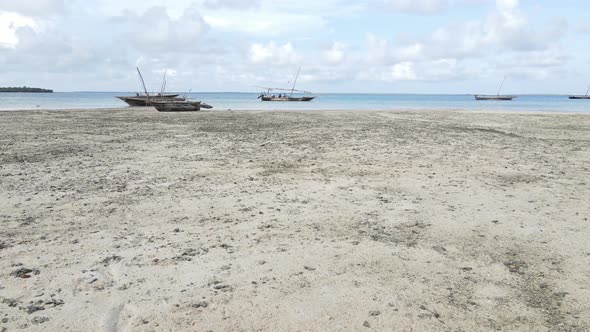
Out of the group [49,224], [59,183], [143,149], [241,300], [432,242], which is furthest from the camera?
[143,149]

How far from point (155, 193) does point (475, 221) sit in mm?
4633

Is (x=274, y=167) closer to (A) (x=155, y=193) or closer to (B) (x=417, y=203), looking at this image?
(A) (x=155, y=193)

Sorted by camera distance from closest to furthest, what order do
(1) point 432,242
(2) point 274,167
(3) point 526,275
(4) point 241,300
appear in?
1. (4) point 241,300
2. (3) point 526,275
3. (1) point 432,242
4. (2) point 274,167

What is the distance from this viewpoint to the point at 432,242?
5113 mm

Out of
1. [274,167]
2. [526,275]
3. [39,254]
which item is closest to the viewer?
[526,275]

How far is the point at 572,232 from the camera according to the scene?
17.8 feet

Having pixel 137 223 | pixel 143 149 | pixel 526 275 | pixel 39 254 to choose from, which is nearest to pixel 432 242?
pixel 526 275

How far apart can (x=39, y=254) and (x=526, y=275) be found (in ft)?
15.3

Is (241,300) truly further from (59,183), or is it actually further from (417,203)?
(59,183)

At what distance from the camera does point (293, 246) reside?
4.98 meters

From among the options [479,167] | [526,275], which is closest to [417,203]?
[526,275]

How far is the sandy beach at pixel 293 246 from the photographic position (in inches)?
140

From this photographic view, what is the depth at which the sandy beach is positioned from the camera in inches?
140

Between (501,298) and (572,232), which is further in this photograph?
(572,232)
